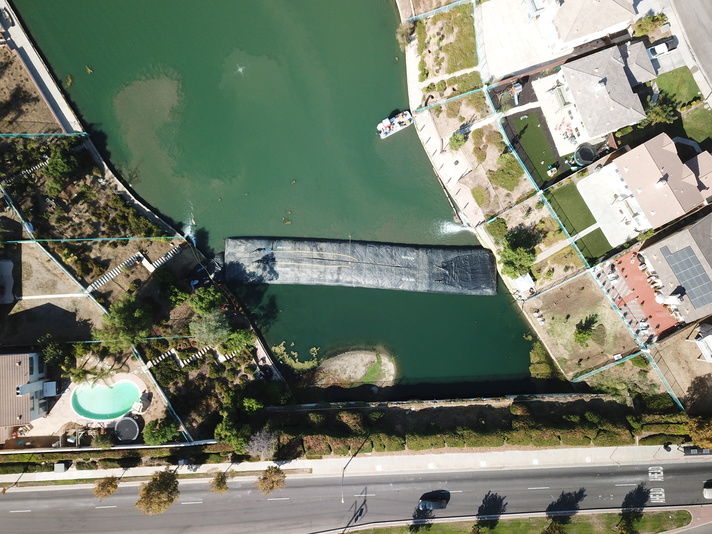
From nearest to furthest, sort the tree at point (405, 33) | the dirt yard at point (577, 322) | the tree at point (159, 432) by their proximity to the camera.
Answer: the tree at point (159, 432) → the dirt yard at point (577, 322) → the tree at point (405, 33)

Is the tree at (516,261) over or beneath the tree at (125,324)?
beneath

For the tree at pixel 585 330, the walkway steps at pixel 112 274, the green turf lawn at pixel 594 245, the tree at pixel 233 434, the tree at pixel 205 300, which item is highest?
the walkway steps at pixel 112 274

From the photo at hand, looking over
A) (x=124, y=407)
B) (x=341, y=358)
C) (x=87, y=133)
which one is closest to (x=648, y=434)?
(x=341, y=358)

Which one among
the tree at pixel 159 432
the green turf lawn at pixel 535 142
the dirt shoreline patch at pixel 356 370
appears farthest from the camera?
the dirt shoreline patch at pixel 356 370

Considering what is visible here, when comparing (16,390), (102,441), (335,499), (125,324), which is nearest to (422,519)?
(335,499)

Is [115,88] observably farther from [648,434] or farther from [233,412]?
[648,434]

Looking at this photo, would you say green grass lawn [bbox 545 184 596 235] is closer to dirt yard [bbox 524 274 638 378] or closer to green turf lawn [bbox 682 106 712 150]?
dirt yard [bbox 524 274 638 378]

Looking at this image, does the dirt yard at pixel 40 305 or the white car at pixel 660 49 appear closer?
the dirt yard at pixel 40 305

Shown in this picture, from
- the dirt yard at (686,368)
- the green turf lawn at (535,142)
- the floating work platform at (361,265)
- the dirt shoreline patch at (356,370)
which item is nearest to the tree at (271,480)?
the dirt shoreline patch at (356,370)

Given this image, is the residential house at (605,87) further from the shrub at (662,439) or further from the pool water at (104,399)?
the pool water at (104,399)
